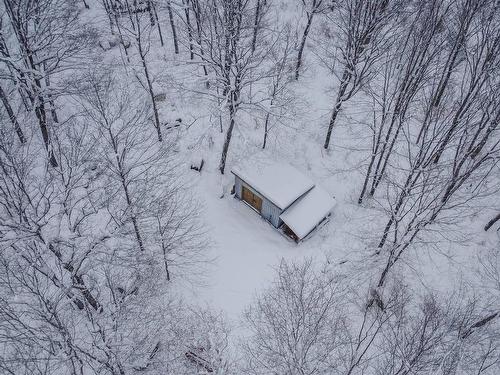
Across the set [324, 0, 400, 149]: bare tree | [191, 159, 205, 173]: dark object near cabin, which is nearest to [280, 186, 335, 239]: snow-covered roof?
[191, 159, 205, 173]: dark object near cabin

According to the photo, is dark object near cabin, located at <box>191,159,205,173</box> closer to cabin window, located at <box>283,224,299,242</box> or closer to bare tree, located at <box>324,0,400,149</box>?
cabin window, located at <box>283,224,299,242</box>

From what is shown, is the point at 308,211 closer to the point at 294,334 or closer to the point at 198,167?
the point at 198,167

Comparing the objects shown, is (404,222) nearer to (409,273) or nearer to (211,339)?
(409,273)

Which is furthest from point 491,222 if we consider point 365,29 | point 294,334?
point 294,334

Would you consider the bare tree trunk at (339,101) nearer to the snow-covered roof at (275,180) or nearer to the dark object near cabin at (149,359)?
the snow-covered roof at (275,180)

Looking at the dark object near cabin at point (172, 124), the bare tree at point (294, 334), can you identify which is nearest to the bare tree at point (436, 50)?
the bare tree at point (294, 334)
